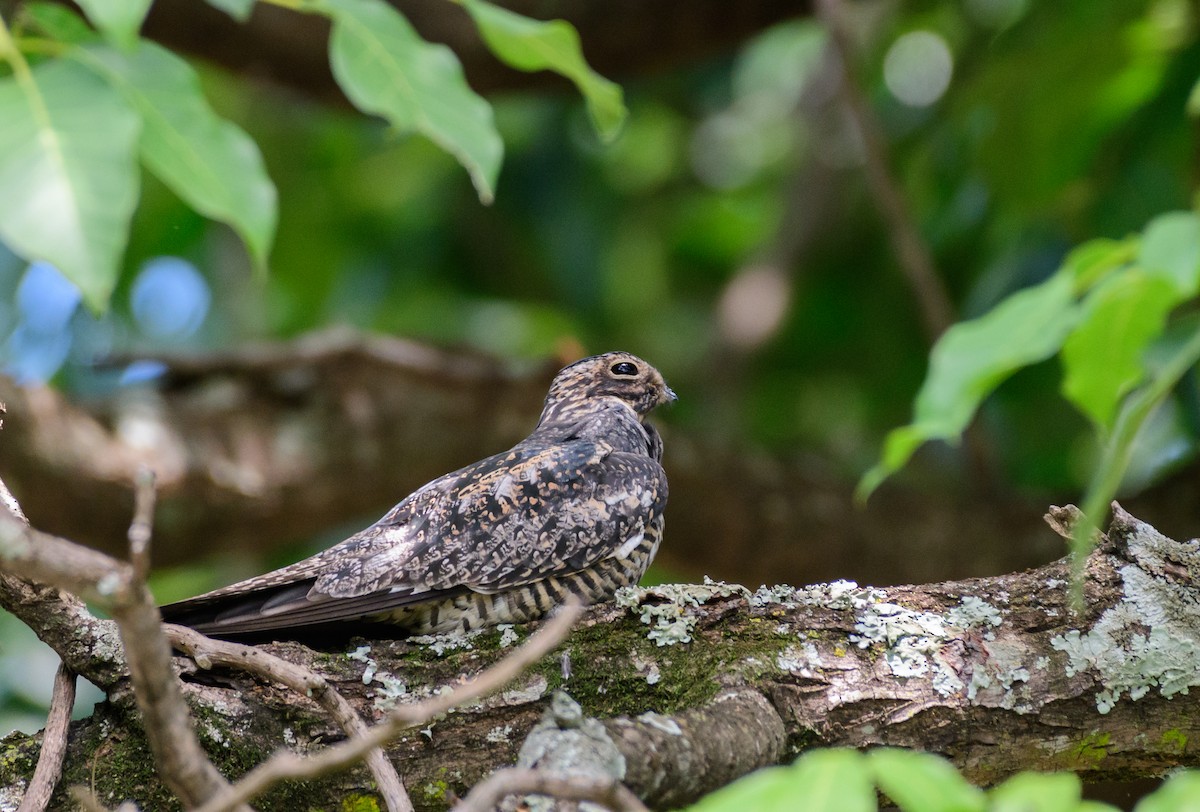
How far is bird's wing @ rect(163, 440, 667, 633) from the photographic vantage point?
10.8ft

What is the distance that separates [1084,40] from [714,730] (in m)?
4.13

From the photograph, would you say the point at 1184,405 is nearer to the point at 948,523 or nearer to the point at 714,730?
the point at 948,523

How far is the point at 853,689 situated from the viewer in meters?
2.91

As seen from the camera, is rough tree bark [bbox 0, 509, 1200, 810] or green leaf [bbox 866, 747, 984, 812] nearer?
green leaf [bbox 866, 747, 984, 812]

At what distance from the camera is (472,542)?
3.57m

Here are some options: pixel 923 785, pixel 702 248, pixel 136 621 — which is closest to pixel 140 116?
pixel 136 621

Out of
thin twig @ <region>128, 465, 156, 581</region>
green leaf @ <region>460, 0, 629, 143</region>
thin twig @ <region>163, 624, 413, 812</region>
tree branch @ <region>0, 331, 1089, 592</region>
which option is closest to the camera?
thin twig @ <region>128, 465, 156, 581</region>

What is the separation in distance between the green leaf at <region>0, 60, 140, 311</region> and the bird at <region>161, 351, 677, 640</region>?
1775 millimetres

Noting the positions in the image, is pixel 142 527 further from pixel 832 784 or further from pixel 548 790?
pixel 832 784

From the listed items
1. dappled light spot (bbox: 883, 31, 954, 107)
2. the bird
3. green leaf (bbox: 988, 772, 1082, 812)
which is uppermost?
dappled light spot (bbox: 883, 31, 954, 107)

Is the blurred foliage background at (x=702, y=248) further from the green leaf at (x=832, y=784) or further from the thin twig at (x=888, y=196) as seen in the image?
the green leaf at (x=832, y=784)

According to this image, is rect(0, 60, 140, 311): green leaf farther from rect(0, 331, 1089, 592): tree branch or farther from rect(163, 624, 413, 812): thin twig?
rect(0, 331, 1089, 592): tree branch

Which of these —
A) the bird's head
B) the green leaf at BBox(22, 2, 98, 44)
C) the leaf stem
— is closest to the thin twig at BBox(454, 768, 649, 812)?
the leaf stem

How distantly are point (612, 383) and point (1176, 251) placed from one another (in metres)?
3.65
